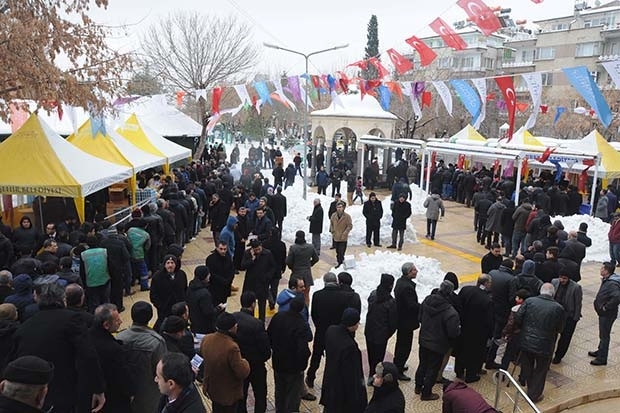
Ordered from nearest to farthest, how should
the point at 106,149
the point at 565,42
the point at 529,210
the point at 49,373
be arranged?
the point at 49,373
the point at 529,210
the point at 106,149
the point at 565,42

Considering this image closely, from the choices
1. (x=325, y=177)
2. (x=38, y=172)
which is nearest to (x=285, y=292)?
(x=38, y=172)

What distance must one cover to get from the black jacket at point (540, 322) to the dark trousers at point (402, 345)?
52.8 inches

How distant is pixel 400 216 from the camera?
13117 mm

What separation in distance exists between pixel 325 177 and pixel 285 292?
1477 centimetres

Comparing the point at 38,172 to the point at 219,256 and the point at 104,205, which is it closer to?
the point at 104,205

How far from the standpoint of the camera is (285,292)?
222 inches

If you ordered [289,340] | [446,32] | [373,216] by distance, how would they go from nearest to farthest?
[289,340] → [446,32] → [373,216]

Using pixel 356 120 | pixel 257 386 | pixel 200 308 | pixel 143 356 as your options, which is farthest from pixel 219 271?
pixel 356 120

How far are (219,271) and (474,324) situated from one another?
3.51 m

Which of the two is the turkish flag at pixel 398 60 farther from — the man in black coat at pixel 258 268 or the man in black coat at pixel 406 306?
the man in black coat at pixel 406 306

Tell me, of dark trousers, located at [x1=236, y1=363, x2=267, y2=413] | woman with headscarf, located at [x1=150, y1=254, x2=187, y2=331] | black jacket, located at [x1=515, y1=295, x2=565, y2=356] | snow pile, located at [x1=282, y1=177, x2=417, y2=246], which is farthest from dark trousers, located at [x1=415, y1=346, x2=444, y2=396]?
snow pile, located at [x1=282, y1=177, x2=417, y2=246]

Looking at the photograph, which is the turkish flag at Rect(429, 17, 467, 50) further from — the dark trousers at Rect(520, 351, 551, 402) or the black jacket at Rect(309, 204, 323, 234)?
the dark trousers at Rect(520, 351, 551, 402)

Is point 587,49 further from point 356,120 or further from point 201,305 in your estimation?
point 201,305

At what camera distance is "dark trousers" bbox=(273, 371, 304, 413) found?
546 cm
